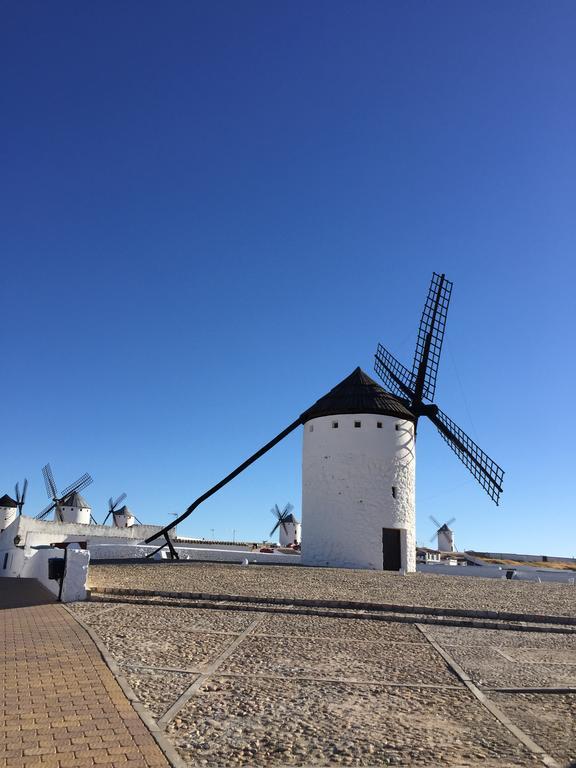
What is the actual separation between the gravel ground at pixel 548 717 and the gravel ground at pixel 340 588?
5.41 m

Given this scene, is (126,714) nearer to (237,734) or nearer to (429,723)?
(237,734)

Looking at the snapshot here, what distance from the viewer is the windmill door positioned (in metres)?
22.5

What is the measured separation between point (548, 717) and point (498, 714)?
43 centimetres

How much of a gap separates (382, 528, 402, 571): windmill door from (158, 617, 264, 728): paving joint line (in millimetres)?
14986

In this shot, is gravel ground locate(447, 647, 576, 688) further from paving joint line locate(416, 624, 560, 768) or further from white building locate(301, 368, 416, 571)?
white building locate(301, 368, 416, 571)

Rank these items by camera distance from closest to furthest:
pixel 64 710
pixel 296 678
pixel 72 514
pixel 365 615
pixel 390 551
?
pixel 64 710, pixel 296 678, pixel 365 615, pixel 390 551, pixel 72 514

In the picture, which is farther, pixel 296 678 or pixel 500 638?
pixel 500 638

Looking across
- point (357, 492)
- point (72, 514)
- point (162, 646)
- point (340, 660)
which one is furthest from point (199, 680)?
point (72, 514)

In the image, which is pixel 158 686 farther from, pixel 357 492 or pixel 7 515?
pixel 7 515

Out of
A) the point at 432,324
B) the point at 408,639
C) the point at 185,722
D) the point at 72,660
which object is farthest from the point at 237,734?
the point at 432,324

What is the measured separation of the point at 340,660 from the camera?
6.71m

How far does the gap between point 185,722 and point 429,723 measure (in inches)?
73.6

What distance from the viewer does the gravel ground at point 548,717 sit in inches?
168

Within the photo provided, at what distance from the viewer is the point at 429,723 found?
465cm
